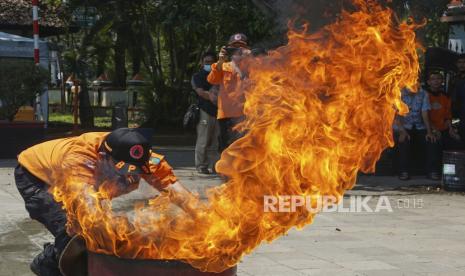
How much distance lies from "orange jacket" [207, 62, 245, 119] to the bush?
4949 mm

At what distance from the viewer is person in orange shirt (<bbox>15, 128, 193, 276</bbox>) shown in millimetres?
4078

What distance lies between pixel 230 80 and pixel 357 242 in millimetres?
2933

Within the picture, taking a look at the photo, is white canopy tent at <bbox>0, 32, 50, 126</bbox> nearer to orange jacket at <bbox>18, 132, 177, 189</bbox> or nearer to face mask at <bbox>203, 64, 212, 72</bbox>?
face mask at <bbox>203, 64, 212, 72</bbox>

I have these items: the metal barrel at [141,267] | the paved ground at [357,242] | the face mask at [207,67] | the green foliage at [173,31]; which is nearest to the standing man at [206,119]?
the face mask at [207,67]

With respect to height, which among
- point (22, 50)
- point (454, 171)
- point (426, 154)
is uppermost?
point (22, 50)

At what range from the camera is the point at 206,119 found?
10977 millimetres

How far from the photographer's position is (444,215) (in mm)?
8555

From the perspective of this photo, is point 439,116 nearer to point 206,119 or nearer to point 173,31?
point 206,119

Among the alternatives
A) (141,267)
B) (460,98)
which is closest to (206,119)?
(460,98)

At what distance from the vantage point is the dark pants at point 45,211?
4.21 metres

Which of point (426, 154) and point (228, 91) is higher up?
point (228, 91)

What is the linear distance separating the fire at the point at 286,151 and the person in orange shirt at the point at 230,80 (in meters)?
3.84

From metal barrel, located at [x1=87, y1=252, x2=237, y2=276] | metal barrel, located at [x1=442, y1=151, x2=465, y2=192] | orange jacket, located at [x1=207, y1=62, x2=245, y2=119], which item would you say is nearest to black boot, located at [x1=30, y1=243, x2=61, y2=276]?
metal barrel, located at [x1=87, y1=252, x2=237, y2=276]

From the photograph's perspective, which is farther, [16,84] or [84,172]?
[16,84]
